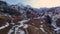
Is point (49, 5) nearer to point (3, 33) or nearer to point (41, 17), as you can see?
point (41, 17)

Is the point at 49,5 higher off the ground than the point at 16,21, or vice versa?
the point at 49,5

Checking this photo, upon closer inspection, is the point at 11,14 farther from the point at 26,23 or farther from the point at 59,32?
the point at 59,32

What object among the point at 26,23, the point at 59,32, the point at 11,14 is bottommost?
the point at 59,32

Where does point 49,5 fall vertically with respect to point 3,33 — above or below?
above

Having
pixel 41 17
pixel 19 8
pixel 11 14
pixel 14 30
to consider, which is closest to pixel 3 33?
pixel 14 30

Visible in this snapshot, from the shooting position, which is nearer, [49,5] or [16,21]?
[16,21]

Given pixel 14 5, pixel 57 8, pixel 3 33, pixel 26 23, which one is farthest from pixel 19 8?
pixel 57 8

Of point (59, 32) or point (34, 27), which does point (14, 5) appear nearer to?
point (34, 27)

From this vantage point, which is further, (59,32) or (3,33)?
(59,32)
